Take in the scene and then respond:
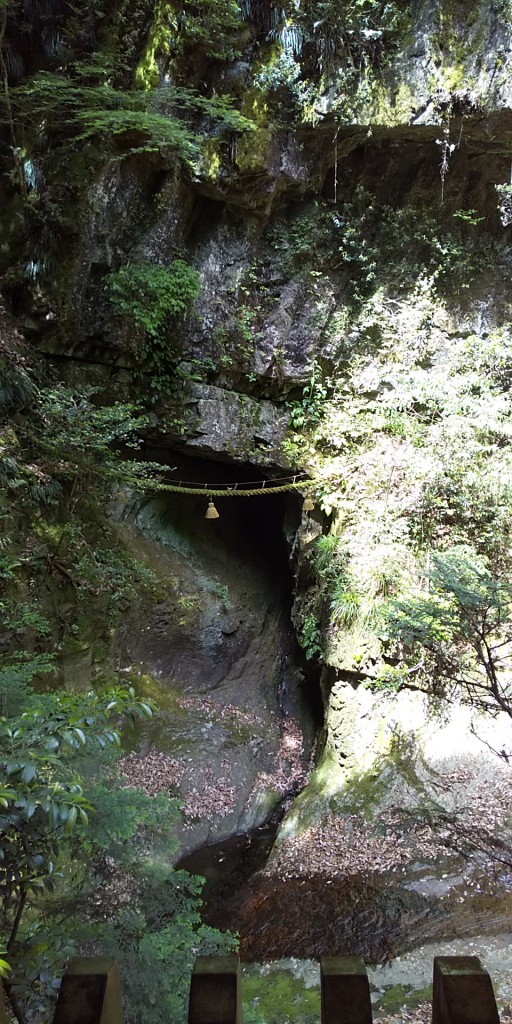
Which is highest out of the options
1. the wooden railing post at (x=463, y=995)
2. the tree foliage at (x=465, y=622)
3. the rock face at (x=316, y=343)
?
the rock face at (x=316, y=343)

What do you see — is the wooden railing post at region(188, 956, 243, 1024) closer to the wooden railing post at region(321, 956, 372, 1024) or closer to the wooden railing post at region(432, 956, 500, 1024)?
the wooden railing post at region(321, 956, 372, 1024)

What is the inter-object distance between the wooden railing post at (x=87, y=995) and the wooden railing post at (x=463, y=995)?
562mm

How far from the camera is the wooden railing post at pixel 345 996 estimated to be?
987 millimetres

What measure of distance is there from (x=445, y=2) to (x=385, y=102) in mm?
1379

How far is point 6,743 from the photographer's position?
1707 mm

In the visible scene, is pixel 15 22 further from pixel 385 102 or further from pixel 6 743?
pixel 6 743

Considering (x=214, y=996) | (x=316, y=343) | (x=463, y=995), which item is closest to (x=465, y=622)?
(x=463, y=995)

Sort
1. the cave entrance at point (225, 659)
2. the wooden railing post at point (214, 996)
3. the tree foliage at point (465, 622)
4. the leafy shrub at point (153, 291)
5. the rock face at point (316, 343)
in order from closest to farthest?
the wooden railing post at point (214, 996) → the tree foliage at point (465, 622) → the cave entrance at point (225, 659) → the rock face at point (316, 343) → the leafy shrub at point (153, 291)

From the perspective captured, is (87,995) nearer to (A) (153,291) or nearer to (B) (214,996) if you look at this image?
(B) (214,996)

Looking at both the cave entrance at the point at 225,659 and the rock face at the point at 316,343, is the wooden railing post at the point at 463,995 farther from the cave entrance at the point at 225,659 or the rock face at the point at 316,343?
the cave entrance at the point at 225,659

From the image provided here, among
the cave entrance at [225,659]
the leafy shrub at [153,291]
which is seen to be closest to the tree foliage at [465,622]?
the cave entrance at [225,659]

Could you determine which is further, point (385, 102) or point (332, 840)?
point (385, 102)

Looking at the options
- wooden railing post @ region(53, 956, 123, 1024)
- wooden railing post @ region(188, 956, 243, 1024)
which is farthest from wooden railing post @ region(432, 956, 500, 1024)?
wooden railing post @ region(53, 956, 123, 1024)

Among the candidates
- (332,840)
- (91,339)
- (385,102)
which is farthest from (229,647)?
(385,102)
